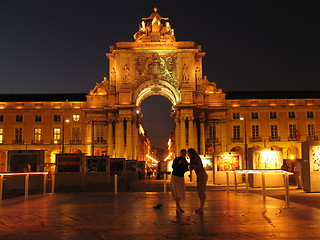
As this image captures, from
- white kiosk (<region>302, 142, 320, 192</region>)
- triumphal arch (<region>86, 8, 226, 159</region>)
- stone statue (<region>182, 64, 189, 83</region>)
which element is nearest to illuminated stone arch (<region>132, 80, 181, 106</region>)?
triumphal arch (<region>86, 8, 226, 159</region>)

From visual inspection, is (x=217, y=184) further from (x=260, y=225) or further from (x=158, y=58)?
(x=158, y=58)

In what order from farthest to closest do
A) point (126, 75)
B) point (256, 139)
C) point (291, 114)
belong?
point (291, 114)
point (256, 139)
point (126, 75)

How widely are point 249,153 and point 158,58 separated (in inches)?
1770

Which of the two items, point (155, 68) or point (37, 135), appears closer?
point (155, 68)

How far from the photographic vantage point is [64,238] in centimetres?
924

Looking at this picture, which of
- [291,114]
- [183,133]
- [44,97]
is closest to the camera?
[183,133]

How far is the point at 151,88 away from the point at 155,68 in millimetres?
4601

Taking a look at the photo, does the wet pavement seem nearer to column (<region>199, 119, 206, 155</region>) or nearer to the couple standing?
the couple standing

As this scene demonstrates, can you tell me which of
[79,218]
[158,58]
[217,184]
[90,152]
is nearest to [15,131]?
[90,152]

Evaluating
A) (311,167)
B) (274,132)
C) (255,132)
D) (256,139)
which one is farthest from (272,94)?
(311,167)

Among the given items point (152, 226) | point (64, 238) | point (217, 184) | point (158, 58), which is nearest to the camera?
point (64, 238)

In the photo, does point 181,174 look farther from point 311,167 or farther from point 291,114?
point 291,114

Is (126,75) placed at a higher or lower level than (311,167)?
higher

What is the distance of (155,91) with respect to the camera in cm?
→ 7925
